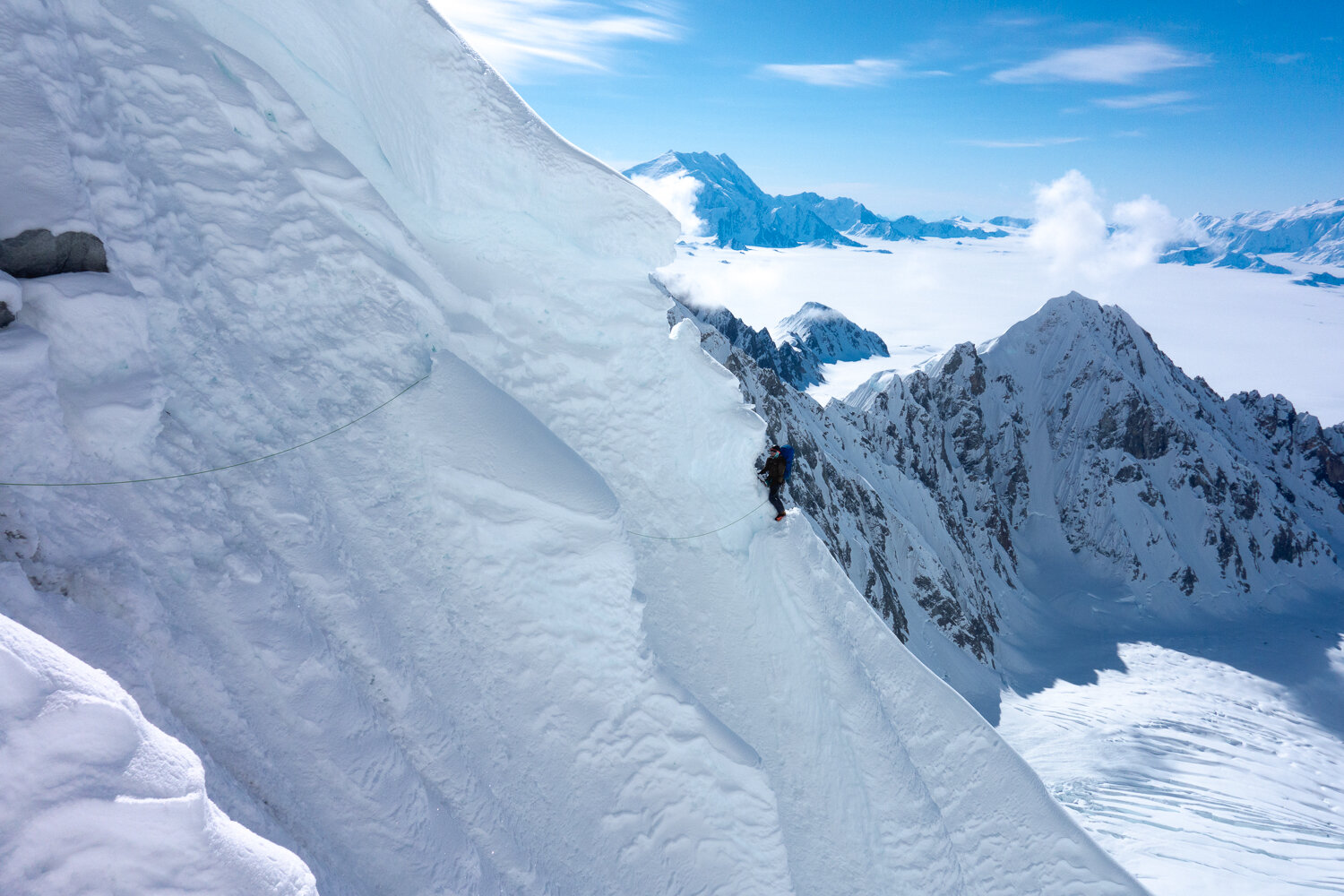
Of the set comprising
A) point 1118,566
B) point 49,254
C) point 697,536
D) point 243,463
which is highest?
point 49,254

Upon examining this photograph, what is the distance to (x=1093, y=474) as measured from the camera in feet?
332

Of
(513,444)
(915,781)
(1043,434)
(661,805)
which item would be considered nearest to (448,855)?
(661,805)

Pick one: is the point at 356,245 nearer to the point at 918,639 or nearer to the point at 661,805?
the point at 661,805

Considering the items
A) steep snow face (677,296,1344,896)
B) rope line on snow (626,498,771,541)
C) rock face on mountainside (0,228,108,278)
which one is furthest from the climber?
steep snow face (677,296,1344,896)

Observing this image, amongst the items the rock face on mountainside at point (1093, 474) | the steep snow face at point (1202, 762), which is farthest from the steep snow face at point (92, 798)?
the rock face on mountainside at point (1093, 474)

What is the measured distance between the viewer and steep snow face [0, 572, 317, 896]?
315 cm

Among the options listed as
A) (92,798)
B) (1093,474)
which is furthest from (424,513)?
(1093,474)

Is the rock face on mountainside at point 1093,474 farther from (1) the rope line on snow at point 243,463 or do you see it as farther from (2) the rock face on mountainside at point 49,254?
(2) the rock face on mountainside at point 49,254

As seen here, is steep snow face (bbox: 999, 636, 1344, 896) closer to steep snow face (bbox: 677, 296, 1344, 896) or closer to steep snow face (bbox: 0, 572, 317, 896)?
steep snow face (bbox: 677, 296, 1344, 896)

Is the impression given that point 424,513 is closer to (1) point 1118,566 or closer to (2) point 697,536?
(2) point 697,536

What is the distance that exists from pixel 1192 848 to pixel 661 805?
5836 centimetres

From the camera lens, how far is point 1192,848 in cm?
4506

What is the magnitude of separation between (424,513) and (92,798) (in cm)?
472

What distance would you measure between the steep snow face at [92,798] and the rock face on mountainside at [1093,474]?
66.1 metres
